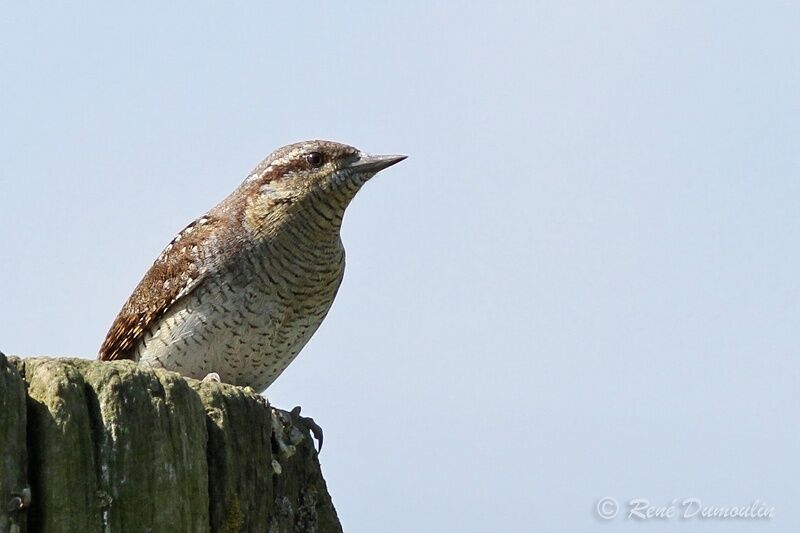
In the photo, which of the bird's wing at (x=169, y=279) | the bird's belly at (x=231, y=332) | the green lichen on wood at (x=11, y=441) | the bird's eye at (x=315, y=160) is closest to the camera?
the green lichen on wood at (x=11, y=441)

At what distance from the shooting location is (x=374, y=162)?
24.5 ft

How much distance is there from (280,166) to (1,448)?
4.73 meters

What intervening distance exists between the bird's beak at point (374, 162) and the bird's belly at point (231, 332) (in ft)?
2.76

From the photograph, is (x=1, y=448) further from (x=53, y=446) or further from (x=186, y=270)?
(x=186, y=270)

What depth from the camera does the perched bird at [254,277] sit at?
22.4 ft

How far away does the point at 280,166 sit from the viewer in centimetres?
754

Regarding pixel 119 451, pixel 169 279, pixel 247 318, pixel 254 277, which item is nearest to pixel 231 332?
pixel 247 318

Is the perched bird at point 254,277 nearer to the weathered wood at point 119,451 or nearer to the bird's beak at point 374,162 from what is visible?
the bird's beak at point 374,162

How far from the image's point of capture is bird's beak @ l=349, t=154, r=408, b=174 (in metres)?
7.43

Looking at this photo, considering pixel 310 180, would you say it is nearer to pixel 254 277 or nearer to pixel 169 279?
pixel 254 277

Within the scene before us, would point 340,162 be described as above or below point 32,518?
above

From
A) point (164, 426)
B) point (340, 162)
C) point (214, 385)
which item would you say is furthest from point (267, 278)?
point (164, 426)

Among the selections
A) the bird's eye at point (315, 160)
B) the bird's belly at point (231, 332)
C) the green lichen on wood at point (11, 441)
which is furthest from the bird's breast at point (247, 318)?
the green lichen on wood at point (11, 441)

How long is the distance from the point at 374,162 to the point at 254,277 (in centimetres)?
109
